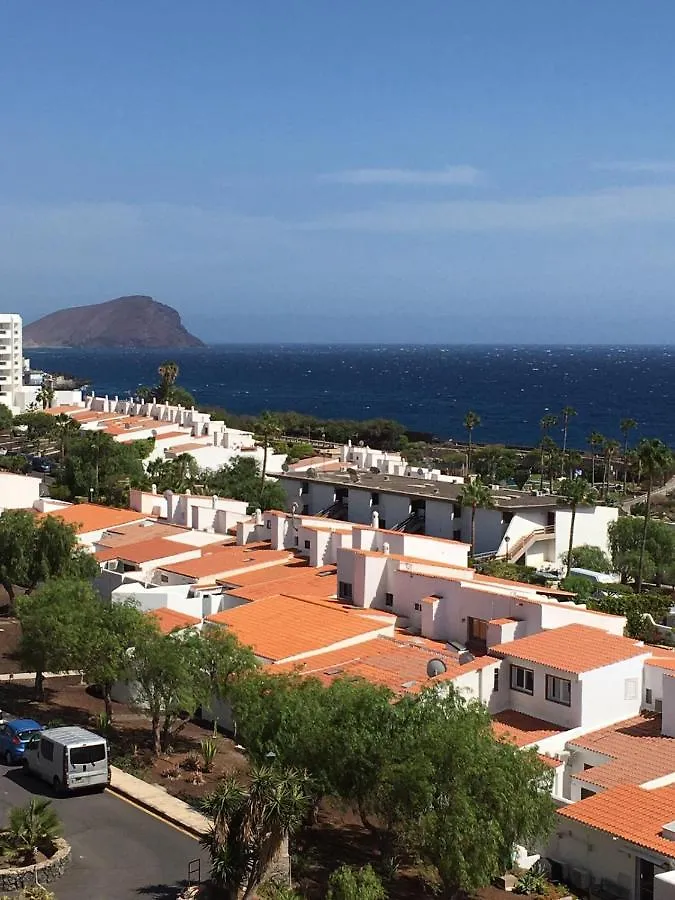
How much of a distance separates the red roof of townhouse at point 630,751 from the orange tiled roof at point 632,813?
122cm

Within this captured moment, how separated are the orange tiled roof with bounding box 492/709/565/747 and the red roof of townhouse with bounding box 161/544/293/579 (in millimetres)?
18176

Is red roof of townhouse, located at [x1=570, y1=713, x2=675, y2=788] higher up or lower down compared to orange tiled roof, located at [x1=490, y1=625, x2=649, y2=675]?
lower down

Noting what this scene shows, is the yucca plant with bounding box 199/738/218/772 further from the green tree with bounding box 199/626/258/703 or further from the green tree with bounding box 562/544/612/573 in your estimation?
the green tree with bounding box 562/544/612/573

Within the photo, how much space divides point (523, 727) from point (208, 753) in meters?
8.31

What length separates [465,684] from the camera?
31844mm

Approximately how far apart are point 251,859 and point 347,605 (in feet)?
72.7

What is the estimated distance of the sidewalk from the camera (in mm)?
25369

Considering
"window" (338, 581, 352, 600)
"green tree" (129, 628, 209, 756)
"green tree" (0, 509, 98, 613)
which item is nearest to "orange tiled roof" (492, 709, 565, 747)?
"green tree" (129, 628, 209, 756)

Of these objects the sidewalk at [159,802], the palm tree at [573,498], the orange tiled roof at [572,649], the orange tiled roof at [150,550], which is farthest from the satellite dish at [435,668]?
the palm tree at [573,498]

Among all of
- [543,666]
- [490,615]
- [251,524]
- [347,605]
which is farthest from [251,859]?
[251,524]

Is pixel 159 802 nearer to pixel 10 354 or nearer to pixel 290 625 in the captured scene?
pixel 290 625

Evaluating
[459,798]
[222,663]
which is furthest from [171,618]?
[459,798]

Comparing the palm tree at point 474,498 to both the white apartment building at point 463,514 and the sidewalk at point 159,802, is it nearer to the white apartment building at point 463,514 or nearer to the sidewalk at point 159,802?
the white apartment building at point 463,514

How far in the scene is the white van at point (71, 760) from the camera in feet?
88.3
